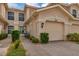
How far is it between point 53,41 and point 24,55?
65 cm

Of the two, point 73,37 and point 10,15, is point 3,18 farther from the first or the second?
point 73,37

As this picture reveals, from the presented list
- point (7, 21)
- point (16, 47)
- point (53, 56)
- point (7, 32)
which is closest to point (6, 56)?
point (16, 47)

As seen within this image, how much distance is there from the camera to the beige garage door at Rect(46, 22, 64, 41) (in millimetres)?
2987

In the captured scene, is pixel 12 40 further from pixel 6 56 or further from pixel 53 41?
pixel 53 41

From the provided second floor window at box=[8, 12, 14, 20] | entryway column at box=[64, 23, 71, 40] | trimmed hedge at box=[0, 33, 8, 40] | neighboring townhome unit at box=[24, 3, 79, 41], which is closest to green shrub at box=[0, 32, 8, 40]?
trimmed hedge at box=[0, 33, 8, 40]

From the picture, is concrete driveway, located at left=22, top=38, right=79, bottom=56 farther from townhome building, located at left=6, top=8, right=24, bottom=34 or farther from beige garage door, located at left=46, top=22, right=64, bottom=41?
townhome building, located at left=6, top=8, right=24, bottom=34

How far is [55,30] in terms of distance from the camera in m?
3.07

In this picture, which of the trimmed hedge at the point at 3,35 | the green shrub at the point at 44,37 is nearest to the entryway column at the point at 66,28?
the green shrub at the point at 44,37

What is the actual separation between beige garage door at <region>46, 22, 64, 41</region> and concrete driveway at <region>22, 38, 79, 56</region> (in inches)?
5.9

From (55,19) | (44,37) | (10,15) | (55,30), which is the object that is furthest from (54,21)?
(10,15)

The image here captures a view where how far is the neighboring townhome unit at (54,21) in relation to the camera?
292cm

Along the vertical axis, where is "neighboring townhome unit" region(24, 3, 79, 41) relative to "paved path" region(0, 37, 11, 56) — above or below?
above

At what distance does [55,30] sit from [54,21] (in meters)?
0.20

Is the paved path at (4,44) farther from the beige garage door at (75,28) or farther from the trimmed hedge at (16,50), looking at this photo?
the beige garage door at (75,28)
